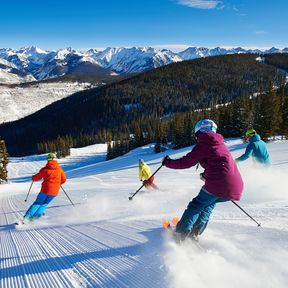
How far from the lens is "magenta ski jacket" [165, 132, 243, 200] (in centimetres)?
477

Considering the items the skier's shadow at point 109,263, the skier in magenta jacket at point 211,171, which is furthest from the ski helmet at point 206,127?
the skier's shadow at point 109,263

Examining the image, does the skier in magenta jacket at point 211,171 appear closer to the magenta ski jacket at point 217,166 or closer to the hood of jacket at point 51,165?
the magenta ski jacket at point 217,166

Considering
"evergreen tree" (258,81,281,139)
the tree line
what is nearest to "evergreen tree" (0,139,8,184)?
the tree line

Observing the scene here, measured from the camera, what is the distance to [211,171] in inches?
191

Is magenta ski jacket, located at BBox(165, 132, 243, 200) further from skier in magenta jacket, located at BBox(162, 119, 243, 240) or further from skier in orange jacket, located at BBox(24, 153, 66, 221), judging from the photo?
skier in orange jacket, located at BBox(24, 153, 66, 221)

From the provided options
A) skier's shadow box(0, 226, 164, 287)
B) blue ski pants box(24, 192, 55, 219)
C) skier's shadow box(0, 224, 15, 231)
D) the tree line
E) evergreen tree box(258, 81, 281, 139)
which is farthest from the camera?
the tree line

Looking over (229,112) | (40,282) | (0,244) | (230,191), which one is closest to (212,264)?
(230,191)

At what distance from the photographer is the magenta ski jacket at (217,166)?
4773 mm

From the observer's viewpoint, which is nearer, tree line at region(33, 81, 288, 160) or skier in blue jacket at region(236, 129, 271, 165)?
skier in blue jacket at region(236, 129, 271, 165)

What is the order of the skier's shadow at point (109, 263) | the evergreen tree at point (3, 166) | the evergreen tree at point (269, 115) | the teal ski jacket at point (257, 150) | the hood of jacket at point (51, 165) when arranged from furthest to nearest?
the evergreen tree at point (269, 115) → the evergreen tree at point (3, 166) → the teal ski jacket at point (257, 150) → the hood of jacket at point (51, 165) → the skier's shadow at point (109, 263)

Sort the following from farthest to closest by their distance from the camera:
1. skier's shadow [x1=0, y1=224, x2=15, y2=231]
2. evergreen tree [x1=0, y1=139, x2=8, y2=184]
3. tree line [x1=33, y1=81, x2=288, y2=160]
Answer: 1. tree line [x1=33, y1=81, x2=288, y2=160]
2. evergreen tree [x1=0, y1=139, x2=8, y2=184]
3. skier's shadow [x1=0, y1=224, x2=15, y2=231]

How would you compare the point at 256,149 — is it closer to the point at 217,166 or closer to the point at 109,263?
the point at 217,166

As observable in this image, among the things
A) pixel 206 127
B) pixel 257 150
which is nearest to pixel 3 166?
pixel 257 150

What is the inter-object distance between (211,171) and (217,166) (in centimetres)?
12
